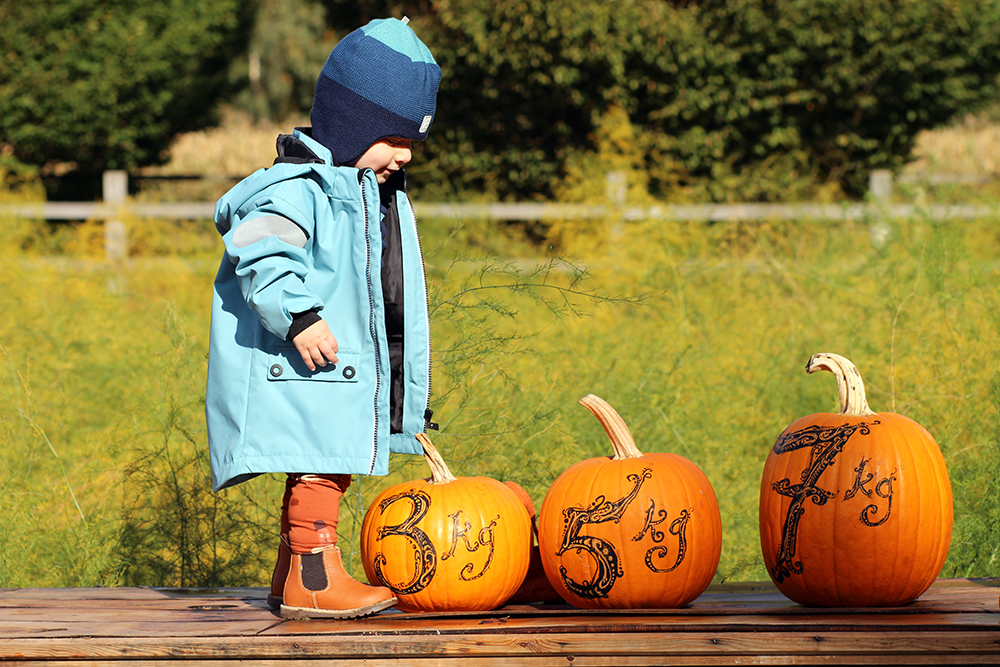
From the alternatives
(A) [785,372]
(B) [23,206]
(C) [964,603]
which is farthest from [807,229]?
(B) [23,206]

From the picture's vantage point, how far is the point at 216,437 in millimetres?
2174

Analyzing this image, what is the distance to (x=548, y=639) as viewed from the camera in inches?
70.8

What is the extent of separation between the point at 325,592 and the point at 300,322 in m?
0.60

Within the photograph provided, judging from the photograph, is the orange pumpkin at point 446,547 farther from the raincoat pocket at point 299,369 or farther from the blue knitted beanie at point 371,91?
the blue knitted beanie at point 371,91

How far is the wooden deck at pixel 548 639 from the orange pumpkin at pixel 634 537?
0.26 ft

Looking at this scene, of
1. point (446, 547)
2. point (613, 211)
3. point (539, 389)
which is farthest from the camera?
point (613, 211)

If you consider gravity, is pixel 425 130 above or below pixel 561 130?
below

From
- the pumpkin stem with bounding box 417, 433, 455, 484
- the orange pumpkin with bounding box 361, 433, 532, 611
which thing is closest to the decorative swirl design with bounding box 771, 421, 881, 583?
the orange pumpkin with bounding box 361, 433, 532, 611

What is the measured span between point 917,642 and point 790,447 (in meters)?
0.55

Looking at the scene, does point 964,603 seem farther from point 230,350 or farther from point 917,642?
point 230,350

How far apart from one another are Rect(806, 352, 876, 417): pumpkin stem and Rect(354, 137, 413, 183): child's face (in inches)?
43.4

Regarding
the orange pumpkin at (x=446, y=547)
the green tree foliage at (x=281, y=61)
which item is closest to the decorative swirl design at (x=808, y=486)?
the orange pumpkin at (x=446, y=547)

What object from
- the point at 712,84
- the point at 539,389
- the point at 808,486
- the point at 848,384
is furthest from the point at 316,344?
the point at 712,84

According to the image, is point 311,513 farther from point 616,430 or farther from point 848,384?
point 848,384
